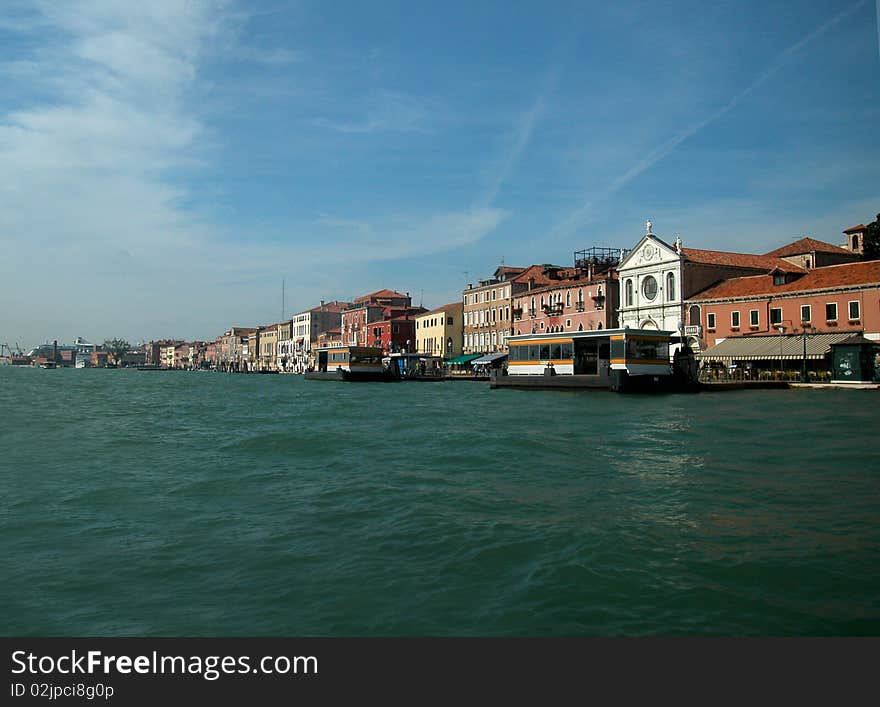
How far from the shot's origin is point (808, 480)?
28.2 feet

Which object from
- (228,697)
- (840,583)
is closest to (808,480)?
(840,583)

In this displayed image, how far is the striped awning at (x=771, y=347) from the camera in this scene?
3130 cm

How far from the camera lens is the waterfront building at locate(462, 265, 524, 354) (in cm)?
5541

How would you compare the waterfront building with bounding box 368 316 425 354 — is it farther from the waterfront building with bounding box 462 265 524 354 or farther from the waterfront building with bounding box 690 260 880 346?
the waterfront building with bounding box 690 260 880 346

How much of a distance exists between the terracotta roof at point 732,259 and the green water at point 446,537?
101 ft

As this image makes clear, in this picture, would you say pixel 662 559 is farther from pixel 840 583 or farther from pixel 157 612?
pixel 157 612

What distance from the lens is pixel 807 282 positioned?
113ft

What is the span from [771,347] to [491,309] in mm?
26944

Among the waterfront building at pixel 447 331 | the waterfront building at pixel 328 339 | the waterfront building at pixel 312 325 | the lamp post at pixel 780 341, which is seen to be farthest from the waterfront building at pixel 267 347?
the lamp post at pixel 780 341

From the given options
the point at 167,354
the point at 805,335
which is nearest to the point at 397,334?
the point at 805,335

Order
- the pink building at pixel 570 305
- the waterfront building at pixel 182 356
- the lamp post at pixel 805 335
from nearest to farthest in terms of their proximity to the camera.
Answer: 1. the lamp post at pixel 805 335
2. the pink building at pixel 570 305
3. the waterfront building at pixel 182 356

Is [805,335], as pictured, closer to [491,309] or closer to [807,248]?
[807,248]

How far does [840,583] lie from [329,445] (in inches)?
361

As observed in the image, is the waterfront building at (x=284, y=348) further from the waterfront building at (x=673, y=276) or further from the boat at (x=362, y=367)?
the waterfront building at (x=673, y=276)
